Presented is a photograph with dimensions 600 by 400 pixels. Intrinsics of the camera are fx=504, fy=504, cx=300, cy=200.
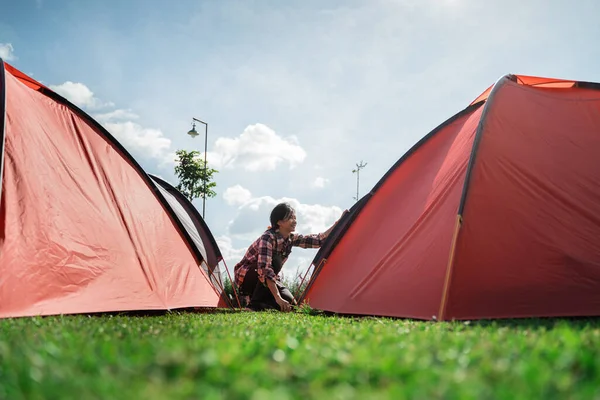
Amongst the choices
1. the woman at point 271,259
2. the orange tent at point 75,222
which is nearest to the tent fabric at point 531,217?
the woman at point 271,259

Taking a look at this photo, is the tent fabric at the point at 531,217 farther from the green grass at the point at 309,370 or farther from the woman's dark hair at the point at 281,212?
the woman's dark hair at the point at 281,212

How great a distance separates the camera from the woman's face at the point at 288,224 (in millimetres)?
6527

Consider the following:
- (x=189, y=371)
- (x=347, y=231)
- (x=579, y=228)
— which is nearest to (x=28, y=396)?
(x=189, y=371)

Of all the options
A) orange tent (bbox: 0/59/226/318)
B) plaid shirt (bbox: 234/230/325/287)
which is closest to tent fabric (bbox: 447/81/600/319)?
plaid shirt (bbox: 234/230/325/287)

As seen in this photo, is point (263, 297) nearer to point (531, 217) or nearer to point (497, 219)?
point (497, 219)

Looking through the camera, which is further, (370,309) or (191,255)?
(191,255)

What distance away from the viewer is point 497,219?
4.07m

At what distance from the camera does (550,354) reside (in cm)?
186

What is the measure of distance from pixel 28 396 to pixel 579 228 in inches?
162

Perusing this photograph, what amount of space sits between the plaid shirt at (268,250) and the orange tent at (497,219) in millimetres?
1242

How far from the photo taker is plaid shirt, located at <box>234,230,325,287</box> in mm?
6227

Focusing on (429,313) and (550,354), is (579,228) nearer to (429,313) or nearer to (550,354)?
(429,313)

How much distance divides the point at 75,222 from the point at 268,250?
7.88 feet

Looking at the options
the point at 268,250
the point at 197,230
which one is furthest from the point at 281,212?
the point at 197,230
